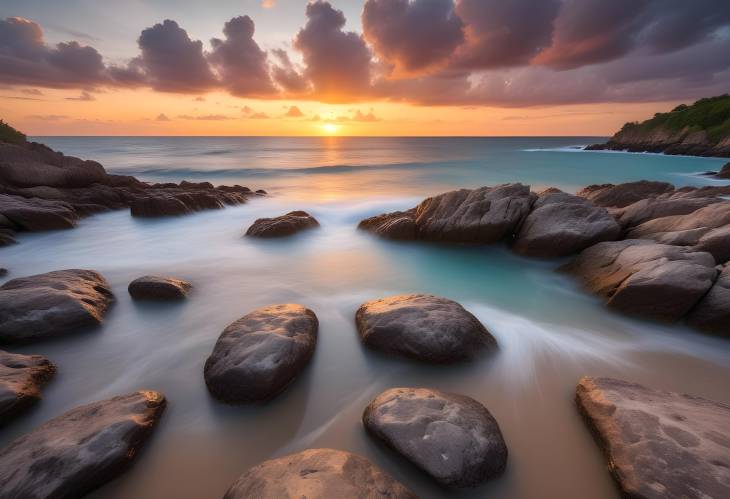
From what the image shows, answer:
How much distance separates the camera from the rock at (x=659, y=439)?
7.49 feet

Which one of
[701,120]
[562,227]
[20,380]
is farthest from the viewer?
[701,120]

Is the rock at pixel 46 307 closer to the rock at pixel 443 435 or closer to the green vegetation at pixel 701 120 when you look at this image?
the rock at pixel 443 435

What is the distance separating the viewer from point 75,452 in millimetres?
2492

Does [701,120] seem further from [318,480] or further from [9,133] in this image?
[9,133]

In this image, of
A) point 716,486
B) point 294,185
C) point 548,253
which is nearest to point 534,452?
point 716,486

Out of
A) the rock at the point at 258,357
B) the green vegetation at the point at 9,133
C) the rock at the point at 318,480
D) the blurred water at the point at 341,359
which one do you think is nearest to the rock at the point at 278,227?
the blurred water at the point at 341,359

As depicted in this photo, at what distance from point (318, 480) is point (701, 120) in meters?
83.5

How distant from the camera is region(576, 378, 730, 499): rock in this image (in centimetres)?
228

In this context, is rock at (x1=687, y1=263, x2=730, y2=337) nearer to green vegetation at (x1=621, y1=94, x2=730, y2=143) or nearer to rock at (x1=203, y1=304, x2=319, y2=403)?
rock at (x1=203, y1=304, x2=319, y2=403)

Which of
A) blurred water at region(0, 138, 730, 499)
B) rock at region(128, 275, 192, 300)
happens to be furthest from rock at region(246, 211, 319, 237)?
rock at region(128, 275, 192, 300)

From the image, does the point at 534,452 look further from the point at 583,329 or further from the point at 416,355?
the point at 583,329

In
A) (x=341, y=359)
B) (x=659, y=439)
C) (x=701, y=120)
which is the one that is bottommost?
(x=341, y=359)

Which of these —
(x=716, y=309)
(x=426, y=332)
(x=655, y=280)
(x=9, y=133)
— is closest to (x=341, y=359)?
(x=426, y=332)

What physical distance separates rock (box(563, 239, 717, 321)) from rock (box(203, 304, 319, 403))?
4947 mm
